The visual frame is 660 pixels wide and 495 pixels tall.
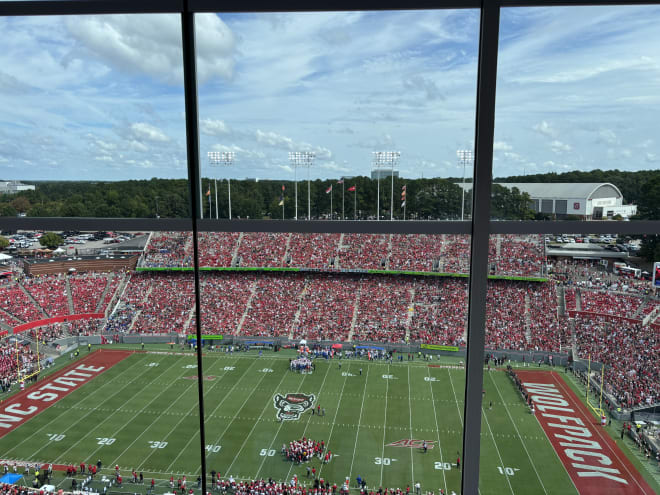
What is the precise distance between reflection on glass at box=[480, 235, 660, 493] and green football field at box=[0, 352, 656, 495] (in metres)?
0.08

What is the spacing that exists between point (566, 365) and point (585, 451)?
4173mm

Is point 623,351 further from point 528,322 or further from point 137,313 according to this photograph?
point 137,313

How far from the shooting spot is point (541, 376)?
12.2 metres

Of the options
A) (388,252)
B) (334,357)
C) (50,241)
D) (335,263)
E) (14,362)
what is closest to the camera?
(14,362)

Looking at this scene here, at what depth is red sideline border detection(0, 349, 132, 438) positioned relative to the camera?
9.95 meters

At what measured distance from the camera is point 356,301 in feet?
59.9

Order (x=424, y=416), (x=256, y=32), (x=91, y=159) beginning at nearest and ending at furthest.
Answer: (x=424, y=416) < (x=256, y=32) < (x=91, y=159)

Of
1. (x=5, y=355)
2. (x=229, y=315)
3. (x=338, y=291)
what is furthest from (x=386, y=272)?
(x=5, y=355)

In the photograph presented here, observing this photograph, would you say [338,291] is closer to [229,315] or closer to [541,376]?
[229,315]

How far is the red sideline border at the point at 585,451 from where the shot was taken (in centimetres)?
833

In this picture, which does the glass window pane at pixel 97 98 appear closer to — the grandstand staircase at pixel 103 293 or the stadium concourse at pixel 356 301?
the grandstand staircase at pixel 103 293

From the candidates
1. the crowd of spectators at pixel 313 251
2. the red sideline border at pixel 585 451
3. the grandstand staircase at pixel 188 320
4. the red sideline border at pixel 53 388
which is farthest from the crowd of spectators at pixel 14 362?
the red sideline border at pixel 585 451

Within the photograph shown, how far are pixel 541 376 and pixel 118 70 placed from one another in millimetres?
→ 25625

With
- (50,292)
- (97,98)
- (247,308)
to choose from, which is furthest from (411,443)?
(97,98)
